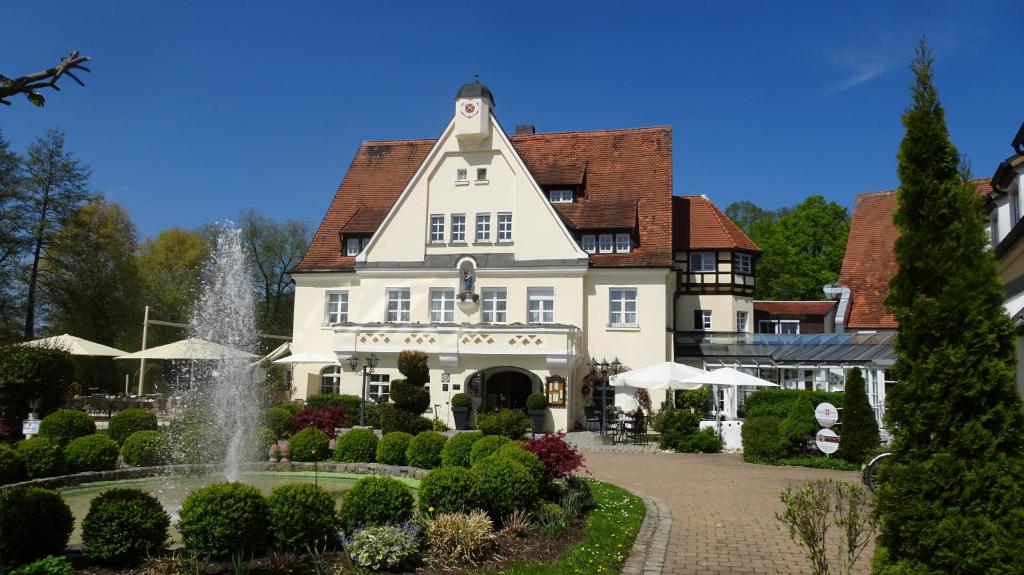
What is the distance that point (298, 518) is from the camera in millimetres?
8125

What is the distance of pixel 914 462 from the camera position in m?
6.08

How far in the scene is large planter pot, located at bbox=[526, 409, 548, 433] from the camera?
26.2 metres

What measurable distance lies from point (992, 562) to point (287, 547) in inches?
271

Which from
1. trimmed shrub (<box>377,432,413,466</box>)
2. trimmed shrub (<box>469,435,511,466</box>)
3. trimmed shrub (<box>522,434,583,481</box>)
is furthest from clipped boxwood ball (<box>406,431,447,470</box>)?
trimmed shrub (<box>522,434,583,481</box>)

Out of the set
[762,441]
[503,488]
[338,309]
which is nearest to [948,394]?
[503,488]

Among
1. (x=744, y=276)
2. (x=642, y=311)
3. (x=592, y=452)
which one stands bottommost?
(x=592, y=452)

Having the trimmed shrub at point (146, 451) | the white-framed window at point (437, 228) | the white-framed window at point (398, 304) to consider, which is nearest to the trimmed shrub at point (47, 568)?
the trimmed shrub at point (146, 451)

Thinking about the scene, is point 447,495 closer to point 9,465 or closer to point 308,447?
point 308,447

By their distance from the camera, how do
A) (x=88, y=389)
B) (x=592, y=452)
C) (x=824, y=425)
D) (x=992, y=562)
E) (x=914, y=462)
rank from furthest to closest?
(x=88, y=389), (x=592, y=452), (x=824, y=425), (x=914, y=462), (x=992, y=562)

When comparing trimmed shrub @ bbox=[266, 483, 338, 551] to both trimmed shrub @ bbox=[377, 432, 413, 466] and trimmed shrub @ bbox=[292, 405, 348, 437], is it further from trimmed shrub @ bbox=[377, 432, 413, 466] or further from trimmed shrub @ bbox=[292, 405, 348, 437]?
trimmed shrub @ bbox=[292, 405, 348, 437]

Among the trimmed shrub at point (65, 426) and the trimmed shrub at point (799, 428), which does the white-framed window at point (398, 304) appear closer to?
the trimmed shrub at point (65, 426)

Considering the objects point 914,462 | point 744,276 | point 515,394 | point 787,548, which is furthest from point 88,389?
point 914,462

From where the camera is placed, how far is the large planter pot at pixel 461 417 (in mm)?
26500

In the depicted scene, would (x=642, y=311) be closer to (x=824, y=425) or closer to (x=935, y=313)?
(x=824, y=425)
